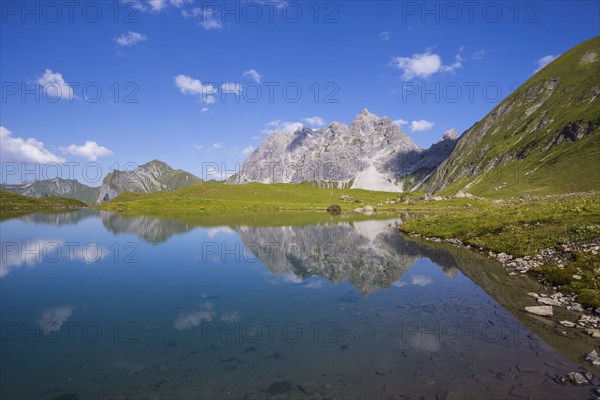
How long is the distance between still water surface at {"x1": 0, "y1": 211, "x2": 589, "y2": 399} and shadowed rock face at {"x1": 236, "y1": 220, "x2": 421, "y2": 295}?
1.50ft

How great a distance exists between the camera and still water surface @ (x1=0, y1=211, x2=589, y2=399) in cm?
1427

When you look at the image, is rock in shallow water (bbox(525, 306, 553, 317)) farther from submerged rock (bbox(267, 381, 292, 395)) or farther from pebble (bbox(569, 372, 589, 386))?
submerged rock (bbox(267, 381, 292, 395))

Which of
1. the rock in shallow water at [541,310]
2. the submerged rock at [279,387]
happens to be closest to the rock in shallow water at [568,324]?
the rock in shallow water at [541,310]

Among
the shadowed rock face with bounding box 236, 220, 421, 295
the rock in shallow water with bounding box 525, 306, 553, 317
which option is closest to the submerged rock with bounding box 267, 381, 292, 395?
the shadowed rock face with bounding box 236, 220, 421, 295

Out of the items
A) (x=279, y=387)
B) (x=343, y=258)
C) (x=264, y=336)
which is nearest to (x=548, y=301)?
(x=264, y=336)

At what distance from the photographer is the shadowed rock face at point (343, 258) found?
115 feet

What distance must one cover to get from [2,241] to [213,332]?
5991 cm

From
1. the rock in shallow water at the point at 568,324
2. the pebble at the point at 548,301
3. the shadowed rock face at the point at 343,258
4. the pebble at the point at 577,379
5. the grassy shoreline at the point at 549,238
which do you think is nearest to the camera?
the pebble at the point at 577,379

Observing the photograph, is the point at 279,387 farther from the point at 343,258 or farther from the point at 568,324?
the point at 343,258

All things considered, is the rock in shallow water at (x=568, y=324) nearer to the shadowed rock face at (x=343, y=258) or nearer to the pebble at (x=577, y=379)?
the pebble at (x=577, y=379)

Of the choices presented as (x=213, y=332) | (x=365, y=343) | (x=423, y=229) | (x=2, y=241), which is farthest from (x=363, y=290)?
(x=2, y=241)

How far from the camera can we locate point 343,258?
148 feet

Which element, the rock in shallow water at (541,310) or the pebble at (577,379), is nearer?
the pebble at (577,379)

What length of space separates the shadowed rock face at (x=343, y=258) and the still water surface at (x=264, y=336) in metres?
0.46
